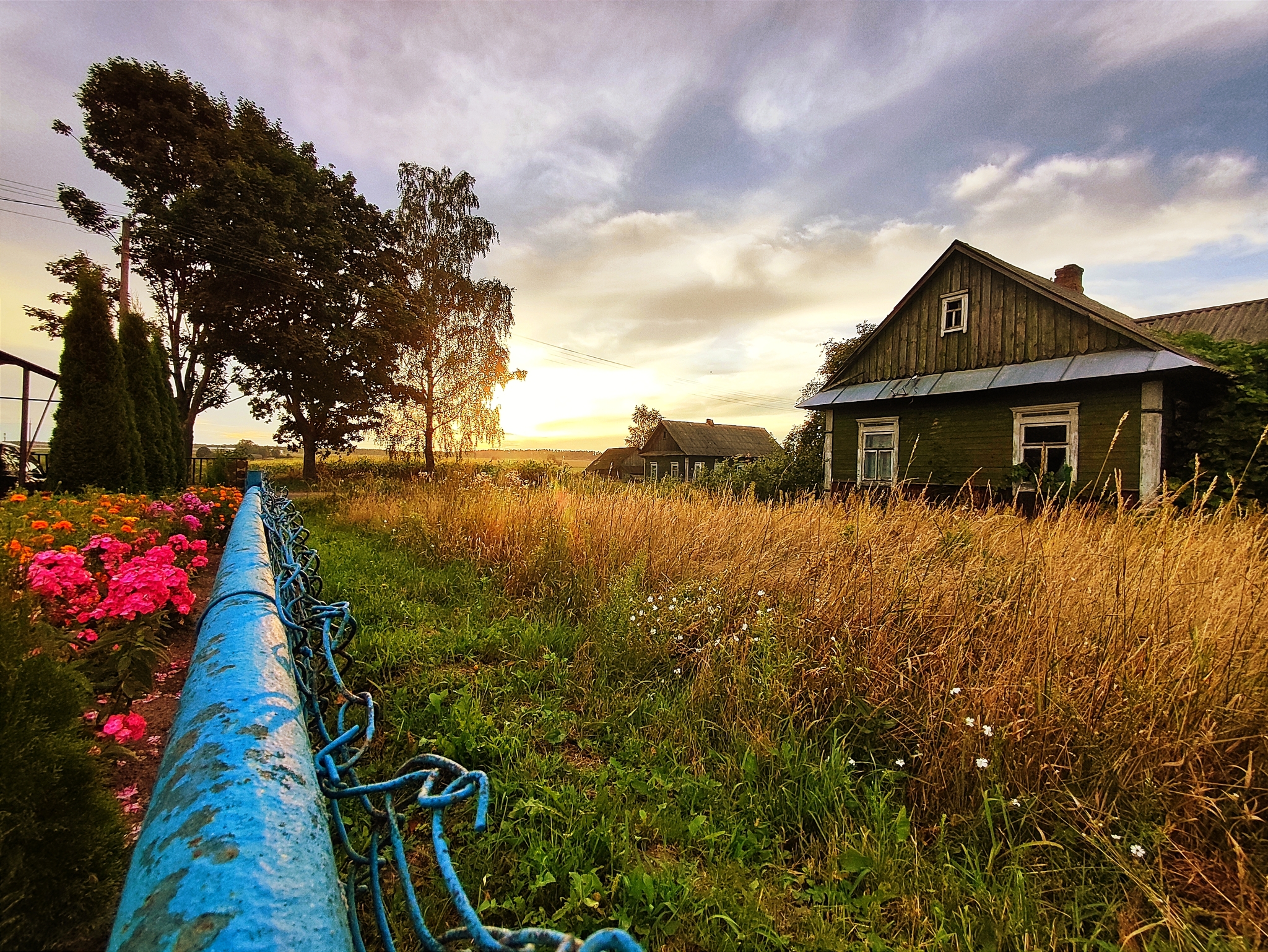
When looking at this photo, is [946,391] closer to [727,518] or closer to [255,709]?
[727,518]

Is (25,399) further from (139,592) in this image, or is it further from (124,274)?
(139,592)

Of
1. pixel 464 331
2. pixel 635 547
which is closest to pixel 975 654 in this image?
pixel 635 547

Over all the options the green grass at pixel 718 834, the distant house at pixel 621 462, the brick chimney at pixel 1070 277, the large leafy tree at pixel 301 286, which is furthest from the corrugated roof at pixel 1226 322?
the distant house at pixel 621 462

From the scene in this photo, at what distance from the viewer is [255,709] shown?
70cm

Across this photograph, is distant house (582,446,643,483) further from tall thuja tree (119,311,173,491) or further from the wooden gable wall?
tall thuja tree (119,311,173,491)

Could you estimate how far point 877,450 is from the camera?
480 inches

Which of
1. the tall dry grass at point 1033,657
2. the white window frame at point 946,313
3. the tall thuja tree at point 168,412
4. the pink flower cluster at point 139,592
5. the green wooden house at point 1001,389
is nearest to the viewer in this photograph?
the tall dry grass at point 1033,657

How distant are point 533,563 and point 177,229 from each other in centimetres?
1648

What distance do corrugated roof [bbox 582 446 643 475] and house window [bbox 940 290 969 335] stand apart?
1060 inches

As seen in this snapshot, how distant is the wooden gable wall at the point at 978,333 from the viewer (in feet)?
31.3

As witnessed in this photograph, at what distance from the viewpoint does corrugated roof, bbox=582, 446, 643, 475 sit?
127 feet

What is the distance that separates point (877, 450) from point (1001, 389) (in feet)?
9.18

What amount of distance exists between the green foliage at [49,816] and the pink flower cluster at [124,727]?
2.47ft

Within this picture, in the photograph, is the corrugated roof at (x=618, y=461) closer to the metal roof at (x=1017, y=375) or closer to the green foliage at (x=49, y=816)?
the metal roof at (x=1017, y=375)
